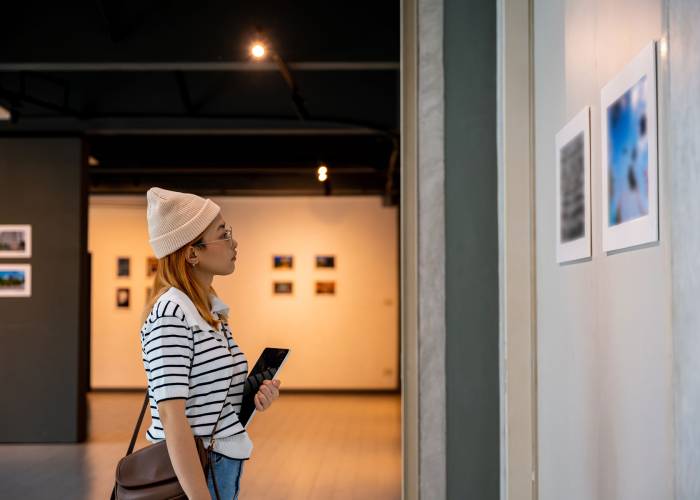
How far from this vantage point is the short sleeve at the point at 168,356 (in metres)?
1.96

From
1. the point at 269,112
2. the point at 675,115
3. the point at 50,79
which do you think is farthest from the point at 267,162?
the point at 675,115

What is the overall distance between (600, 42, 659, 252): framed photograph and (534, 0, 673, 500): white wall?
3cm

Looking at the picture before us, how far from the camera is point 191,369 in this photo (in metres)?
2.06

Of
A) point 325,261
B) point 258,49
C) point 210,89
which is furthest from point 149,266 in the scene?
point 258,49

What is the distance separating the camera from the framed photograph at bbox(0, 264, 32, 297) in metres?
8.89

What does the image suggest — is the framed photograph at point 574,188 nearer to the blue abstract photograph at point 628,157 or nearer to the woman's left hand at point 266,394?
the blue abstract photograph at point 628,157

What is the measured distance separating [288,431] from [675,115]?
8792mm

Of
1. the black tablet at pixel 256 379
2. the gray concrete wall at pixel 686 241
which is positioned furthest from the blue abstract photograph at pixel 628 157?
the black tablet at pixel 256 379

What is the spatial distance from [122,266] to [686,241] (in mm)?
14284

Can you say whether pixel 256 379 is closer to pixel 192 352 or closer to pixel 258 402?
pixel 258 402

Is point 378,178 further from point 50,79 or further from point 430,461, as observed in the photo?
point 430,461

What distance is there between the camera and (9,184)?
8945 mm

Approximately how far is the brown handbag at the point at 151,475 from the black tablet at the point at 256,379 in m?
0.22

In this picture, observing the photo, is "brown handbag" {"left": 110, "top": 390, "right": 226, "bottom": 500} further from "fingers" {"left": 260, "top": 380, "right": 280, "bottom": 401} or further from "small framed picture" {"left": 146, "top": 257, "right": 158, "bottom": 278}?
"small framed picture" {"left": 146, "top": 257, "right": 158, "bottom": 278}
